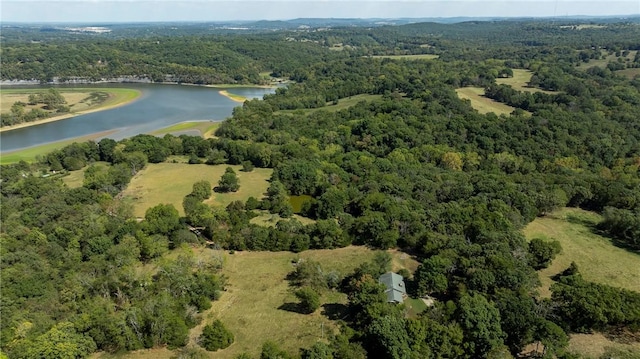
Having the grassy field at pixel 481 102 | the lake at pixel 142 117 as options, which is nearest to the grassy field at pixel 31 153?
the lake at pixel 142 117

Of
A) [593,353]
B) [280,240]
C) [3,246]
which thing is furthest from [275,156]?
[593,353]

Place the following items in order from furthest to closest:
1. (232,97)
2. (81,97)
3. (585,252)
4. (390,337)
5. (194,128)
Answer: (232,97) → (81,97) → (194,128) → (585,252) → (390,337)

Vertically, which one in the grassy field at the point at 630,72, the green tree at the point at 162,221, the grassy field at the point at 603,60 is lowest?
the green tree at the point at 162,221

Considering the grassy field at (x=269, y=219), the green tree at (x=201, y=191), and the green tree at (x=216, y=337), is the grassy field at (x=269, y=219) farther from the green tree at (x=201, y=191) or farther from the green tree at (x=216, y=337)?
the green tree at (x=216, y=337)

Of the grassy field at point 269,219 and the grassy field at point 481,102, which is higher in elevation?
the grassy field at point 481,102

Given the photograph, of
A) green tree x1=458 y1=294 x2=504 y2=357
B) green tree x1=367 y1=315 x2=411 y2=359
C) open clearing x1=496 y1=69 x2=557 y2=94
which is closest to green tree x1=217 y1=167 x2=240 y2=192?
green tree x1=367 y1=315 x2=411 y2=359

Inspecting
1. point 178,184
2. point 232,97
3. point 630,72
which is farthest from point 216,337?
point 630,72

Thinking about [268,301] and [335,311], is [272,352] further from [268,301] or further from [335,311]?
[268,301]

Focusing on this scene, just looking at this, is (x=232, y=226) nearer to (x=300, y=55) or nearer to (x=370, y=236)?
(x=370, y=236)
